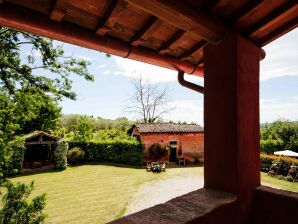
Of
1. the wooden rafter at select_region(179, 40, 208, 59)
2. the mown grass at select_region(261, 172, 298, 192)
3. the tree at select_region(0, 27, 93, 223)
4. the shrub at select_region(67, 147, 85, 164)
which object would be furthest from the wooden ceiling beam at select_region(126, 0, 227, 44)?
the shrub at select_region(67, 147, 85, 164)

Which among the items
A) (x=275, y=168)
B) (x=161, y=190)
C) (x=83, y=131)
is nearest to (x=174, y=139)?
(x=275, y=168)

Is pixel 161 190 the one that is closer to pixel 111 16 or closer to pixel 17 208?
pixel 17 208

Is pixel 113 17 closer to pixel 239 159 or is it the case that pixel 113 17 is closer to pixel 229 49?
pixel 229 49

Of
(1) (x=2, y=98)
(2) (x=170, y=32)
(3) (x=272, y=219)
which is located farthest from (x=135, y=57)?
(1) (x=2, y=98)

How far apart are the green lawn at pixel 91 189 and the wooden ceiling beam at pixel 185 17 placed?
28.9 feet

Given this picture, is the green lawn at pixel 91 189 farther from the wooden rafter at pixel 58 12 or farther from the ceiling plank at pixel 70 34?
the wooden rafter at pixel 58 12

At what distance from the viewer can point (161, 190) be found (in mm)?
13938

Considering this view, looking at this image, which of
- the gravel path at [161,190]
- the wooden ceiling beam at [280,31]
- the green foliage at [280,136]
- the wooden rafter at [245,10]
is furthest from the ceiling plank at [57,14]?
the green foliage at [280,136]

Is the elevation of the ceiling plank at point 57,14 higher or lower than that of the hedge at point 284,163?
higher

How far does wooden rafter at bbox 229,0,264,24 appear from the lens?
6.93 ft

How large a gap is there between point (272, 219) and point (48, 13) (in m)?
3.08

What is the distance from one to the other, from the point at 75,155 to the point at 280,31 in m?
21.7

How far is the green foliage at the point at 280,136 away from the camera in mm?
23859

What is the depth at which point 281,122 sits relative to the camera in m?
29.3
